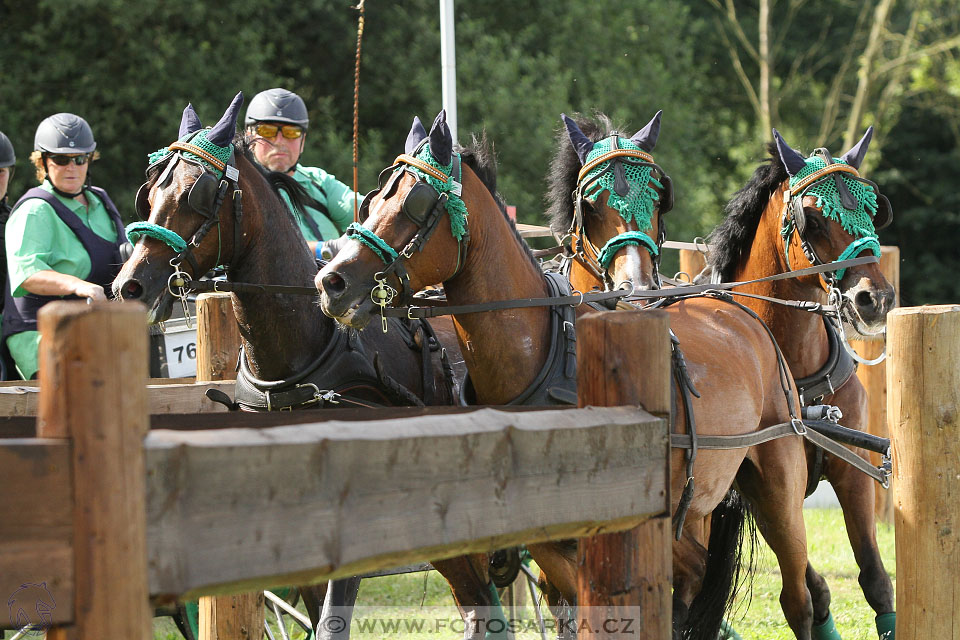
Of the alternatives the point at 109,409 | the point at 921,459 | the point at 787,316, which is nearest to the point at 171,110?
the point at 787,316

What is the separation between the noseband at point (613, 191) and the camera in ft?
14.9

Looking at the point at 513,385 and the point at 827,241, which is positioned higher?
the point at 827,241

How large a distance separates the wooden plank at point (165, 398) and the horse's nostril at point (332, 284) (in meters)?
0.58

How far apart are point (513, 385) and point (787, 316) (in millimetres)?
1781

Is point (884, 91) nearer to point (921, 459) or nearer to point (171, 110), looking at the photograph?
point (171, 110)

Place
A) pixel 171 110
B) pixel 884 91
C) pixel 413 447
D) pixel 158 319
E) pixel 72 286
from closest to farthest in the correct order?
pixel 413 447 < pixel 158 319 < pixel 72 286 < pixel 171 110 < pixel 884 91

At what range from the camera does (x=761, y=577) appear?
733 centimetres

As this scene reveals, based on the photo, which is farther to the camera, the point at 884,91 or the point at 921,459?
the point at 884,91

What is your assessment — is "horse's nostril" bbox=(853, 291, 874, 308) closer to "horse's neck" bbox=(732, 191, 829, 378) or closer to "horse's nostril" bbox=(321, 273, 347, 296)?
"horse's neck" bbox=(732, 191, 829, 378)

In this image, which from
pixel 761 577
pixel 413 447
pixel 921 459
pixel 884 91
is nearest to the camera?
pixel 413 447

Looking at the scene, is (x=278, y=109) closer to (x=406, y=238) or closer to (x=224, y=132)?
(x=224, y=132)

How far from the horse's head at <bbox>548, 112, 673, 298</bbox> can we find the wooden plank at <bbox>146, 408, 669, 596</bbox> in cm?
205

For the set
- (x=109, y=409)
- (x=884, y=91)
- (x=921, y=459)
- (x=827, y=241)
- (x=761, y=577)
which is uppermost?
(x=884, y=91)

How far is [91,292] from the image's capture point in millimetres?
4590
